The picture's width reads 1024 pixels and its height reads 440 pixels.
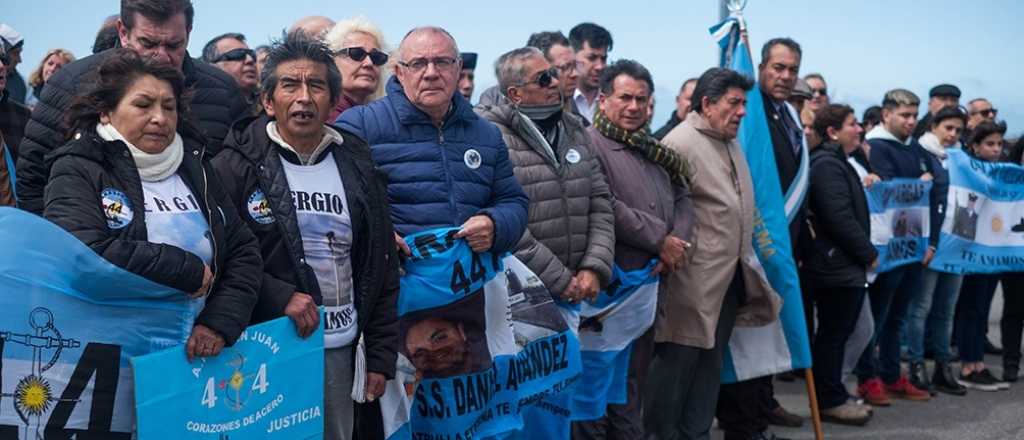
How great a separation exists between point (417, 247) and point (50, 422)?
1.58 metres

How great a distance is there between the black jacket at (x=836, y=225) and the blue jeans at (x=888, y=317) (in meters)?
0.88

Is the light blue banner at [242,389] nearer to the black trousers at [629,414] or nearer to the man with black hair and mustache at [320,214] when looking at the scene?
the man with black hair and mustache at [320,214]

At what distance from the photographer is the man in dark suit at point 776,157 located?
22.8ft

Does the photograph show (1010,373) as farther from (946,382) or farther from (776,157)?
(776,157)

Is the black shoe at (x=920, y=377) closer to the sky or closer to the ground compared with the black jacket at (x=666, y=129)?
closer to the ground

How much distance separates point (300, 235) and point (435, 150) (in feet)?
2.71

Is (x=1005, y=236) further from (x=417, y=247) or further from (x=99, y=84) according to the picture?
(x=99, y=84)

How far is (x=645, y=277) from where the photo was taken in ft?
19.5

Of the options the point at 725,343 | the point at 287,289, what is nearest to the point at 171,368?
the point at 287,289

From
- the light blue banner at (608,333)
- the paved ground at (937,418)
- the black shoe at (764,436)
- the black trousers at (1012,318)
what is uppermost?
the light blue banner at (608,333)

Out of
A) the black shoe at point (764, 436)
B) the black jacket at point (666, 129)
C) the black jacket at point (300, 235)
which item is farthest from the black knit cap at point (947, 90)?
the black jacket at point (300, 235)

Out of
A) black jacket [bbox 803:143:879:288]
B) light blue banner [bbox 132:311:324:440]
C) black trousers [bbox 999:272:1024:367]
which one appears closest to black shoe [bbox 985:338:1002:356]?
black trousers [bbox 999:272:1024:367]

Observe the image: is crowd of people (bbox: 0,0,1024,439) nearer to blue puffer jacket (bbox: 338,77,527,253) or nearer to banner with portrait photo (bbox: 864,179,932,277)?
blue puffer jacket (bbox: 338,77,527,253)

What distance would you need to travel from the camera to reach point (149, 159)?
11.6ft
